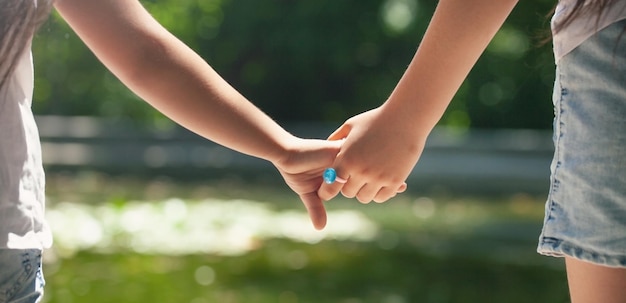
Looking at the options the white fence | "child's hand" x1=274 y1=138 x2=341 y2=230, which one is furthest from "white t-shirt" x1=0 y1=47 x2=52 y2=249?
the white fence

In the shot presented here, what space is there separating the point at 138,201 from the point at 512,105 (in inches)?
275

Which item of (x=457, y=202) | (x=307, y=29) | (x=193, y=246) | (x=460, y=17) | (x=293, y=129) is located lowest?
(x=460, y=17)

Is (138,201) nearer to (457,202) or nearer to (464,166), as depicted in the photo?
(457,202)

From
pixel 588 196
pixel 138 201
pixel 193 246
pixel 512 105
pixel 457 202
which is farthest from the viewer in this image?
pixel 512 105

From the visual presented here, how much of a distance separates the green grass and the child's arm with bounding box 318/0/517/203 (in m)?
2.29

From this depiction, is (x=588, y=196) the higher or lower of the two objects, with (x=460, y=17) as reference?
lower

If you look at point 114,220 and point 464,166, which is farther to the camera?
point 464,166

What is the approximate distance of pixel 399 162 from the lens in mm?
2436

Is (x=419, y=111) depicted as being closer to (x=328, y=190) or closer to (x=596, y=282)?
(x=328, y=190)

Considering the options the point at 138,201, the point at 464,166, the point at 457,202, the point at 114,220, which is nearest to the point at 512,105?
the point at 464,166

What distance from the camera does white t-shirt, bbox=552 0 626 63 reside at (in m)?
1.68

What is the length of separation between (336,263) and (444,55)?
3.64 meters

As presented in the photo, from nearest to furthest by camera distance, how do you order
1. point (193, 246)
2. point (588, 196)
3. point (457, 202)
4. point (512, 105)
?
point (588, 196), point (193, 246), point (457, 202), point (512, 105)

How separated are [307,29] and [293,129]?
2.05 metres
